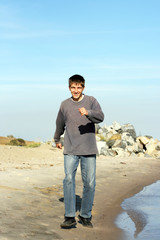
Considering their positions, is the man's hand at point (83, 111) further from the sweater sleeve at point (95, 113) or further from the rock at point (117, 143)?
the rock at point (117, 143)

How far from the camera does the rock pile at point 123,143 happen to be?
21.4m

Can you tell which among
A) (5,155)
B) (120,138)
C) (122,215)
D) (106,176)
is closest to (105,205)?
(122,215)

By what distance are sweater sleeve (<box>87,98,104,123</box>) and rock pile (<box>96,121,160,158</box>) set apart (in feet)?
46.9

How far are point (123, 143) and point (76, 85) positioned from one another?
17.6 meters

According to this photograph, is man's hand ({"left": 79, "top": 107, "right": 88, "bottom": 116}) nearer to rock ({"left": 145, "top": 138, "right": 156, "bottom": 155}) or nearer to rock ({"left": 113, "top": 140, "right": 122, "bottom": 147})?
rock ({"left": 113, "top": 140, "right": 122, "bottom": 147})

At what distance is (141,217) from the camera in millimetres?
7805

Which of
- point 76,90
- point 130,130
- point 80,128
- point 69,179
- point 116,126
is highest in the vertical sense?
point 76,90

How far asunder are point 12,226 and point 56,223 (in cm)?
A: 90

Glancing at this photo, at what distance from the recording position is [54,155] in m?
19.4

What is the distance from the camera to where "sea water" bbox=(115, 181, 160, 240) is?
254 inches

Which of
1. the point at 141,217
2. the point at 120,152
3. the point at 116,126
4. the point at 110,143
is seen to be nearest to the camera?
the point at 141,217

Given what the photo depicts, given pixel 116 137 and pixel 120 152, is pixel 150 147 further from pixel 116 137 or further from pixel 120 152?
pixel 120 152

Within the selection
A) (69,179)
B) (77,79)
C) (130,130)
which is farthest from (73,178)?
(130,130)

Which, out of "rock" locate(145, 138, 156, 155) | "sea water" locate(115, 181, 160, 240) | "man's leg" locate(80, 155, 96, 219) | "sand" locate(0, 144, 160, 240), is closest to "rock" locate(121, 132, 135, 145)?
"rock" locate(145, 138, 156, 155)
